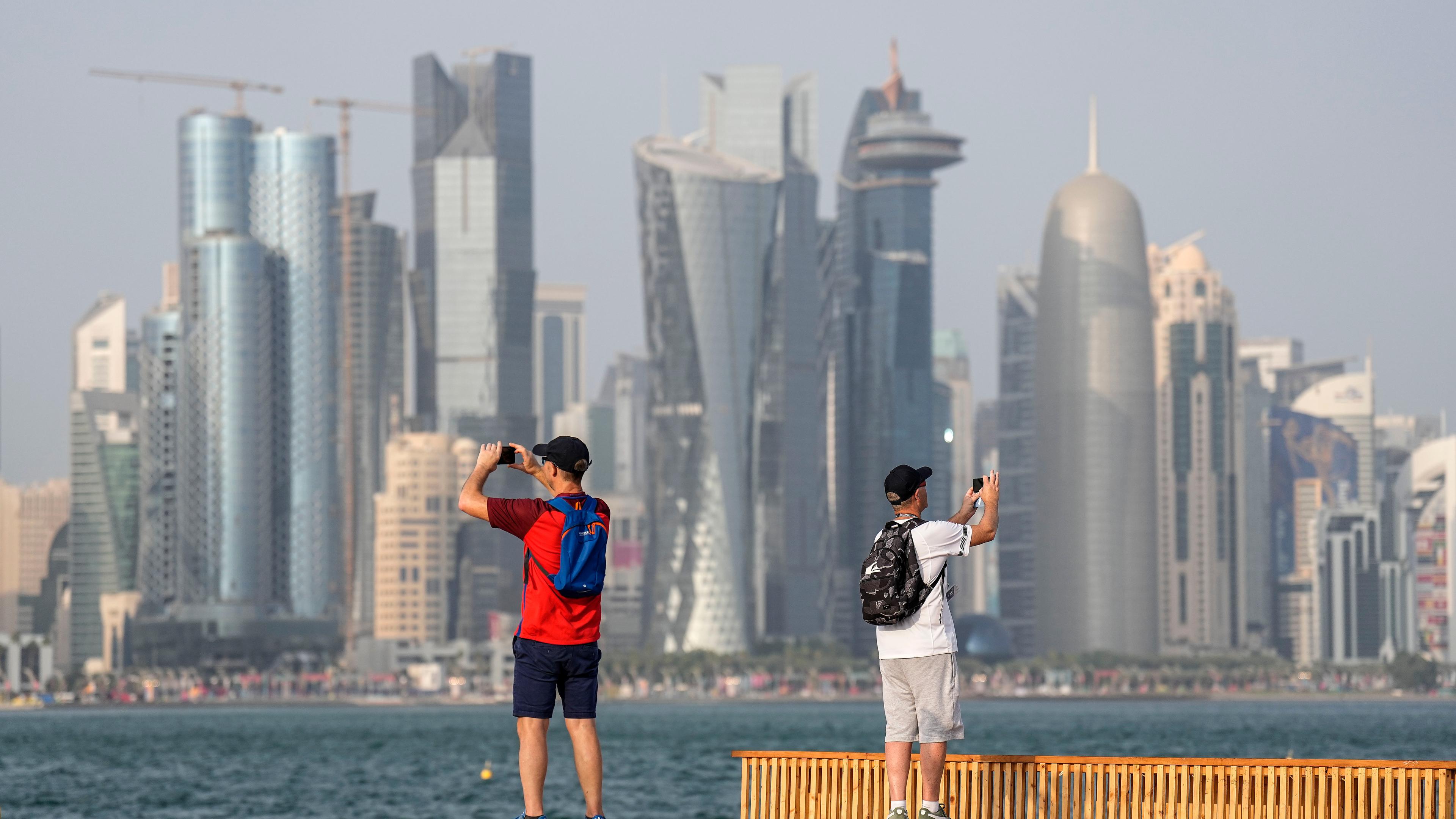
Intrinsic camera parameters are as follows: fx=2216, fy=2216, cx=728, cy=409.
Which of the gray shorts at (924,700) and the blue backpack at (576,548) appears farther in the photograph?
the gray shorts at (924,700)

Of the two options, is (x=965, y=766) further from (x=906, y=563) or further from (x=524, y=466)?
(x=524, y=466)

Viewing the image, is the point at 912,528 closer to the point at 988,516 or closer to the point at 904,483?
the point at 904,483

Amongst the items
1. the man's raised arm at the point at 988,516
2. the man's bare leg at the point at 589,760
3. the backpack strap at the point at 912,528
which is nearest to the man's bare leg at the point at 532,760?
the man's bare leg at the point at 589,760

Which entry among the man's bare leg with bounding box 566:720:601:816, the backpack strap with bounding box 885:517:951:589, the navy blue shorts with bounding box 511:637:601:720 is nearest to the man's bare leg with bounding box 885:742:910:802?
the backpack strap with bounding box 885:517:951:589

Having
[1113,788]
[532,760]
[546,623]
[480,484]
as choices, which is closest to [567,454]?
[480,484]

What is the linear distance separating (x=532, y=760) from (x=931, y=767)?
3357 mm

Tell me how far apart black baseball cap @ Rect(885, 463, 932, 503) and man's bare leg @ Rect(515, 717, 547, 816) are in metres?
3.50

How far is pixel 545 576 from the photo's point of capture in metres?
18.2

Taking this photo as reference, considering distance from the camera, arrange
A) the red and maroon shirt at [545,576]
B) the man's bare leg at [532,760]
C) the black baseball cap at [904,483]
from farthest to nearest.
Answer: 1. the black baseball cap at [904,483]
2. the man's bare leg at [532,760]
3. the red and maroon shirt at [545,576]

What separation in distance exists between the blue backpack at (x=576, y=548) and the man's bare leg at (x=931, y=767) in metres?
3.10

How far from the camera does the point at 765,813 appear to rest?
20875mm

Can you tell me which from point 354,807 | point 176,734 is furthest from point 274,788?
point 176,734

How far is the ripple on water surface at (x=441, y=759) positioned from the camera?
71500mm

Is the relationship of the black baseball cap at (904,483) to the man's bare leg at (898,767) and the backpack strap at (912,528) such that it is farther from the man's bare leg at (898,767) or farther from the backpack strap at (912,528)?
the man's bare leg at (898,767)
